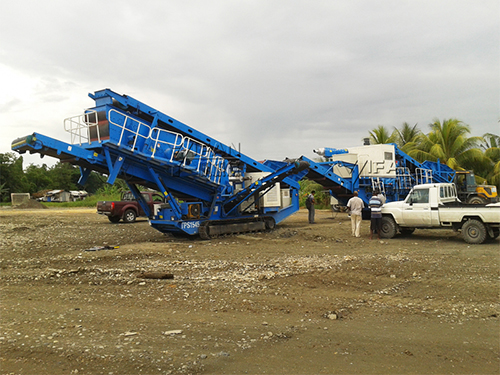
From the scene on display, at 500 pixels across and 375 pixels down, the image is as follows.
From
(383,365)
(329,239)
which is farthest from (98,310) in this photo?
(329,239)

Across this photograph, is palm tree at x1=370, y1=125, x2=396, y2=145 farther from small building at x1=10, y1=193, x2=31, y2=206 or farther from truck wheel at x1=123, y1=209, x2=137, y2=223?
small building at x1=10, y1=193, x2=31, y2=206

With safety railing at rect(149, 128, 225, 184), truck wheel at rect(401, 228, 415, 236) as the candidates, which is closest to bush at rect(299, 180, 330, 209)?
truck wheel at rect(401, 228, 415, 236)

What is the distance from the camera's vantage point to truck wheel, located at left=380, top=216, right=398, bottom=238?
543 inches

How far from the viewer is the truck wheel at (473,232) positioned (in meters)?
11.8

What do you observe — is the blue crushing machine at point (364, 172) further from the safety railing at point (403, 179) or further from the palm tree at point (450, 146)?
the palm tree at point (450, 146)

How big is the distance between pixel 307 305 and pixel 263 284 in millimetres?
1388

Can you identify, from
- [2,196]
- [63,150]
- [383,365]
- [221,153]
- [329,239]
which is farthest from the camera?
[2,196]

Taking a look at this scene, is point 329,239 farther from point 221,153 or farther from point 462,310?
point 462,310

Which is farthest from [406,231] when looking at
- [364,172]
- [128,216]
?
[128,216]

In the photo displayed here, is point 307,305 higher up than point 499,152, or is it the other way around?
point 499,152

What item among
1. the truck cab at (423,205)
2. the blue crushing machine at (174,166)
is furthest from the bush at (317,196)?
the truck cab at (423,205)

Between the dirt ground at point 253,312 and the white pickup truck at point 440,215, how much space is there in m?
1.07

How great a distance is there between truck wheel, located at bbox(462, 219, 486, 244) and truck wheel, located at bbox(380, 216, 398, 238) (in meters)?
2.23

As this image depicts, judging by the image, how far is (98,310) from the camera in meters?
6.07
